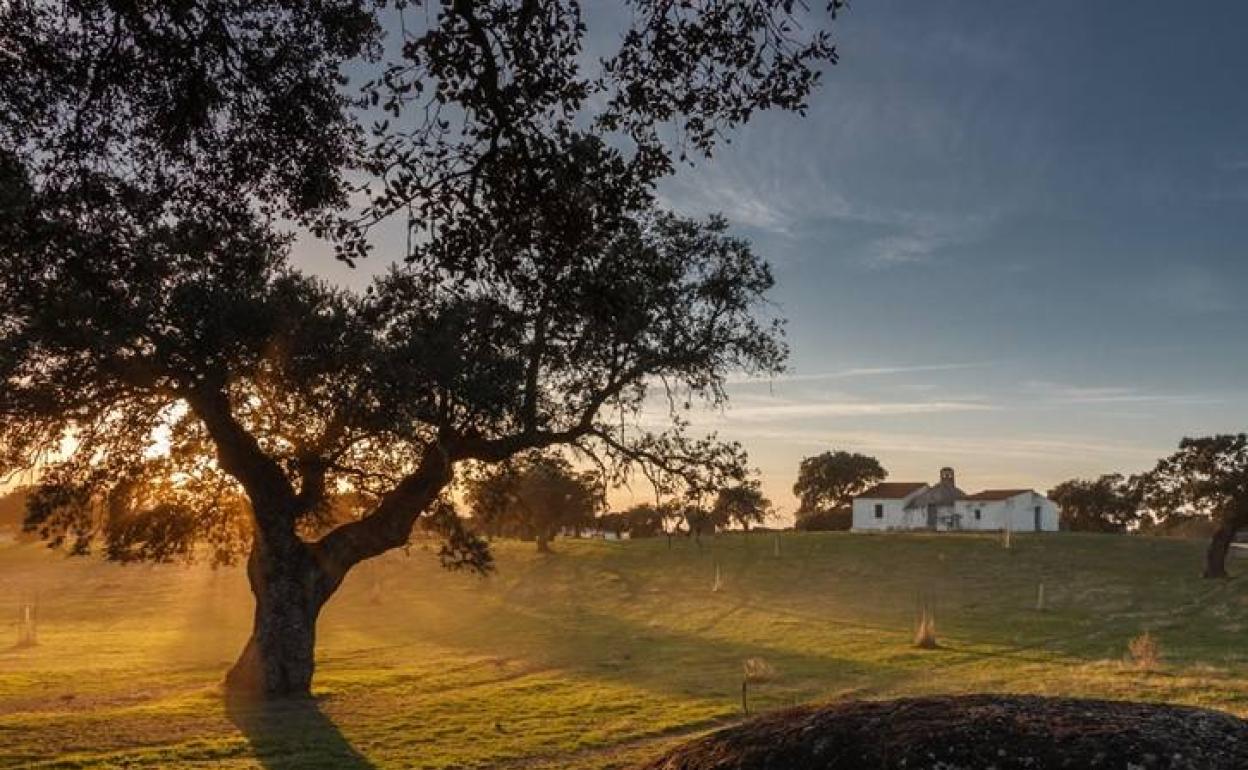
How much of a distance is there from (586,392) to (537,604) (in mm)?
39189

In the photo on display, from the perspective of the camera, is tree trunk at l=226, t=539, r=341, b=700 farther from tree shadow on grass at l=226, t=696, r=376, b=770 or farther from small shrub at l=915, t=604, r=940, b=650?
small shrub at l=915, t=604, r=940, b=650

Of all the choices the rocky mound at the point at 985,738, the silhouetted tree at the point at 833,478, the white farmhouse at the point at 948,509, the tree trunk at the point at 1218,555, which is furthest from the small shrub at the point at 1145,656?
the silhouetted tree at the point at 833,478

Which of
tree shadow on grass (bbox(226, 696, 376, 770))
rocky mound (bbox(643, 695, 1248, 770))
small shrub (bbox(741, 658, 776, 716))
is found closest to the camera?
rocky mound (bbox(643, 695, 1248, 770))

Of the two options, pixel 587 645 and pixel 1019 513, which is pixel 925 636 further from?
pixel 1019 513

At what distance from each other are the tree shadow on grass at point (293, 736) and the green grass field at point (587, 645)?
0.11 metres

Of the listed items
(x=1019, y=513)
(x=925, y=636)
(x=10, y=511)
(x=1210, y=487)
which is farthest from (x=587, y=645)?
(x=10, y=511)

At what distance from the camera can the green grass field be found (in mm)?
23656

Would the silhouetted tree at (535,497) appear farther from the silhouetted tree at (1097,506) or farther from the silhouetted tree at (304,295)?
the silhouetted tree at (1097,506)

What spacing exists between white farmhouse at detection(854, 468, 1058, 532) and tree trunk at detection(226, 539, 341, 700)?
10158 centimetres

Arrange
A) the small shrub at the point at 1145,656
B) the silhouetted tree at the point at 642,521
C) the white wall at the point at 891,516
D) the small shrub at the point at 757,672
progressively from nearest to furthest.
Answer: the small shrub at the point at 1145,656, the small shrub at the point at 757,672, the white wall at the point at 891,516, the silhouetted tree at the point at 642,521

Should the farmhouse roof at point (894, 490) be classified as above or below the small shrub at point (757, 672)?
above

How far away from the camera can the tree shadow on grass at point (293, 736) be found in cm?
2072

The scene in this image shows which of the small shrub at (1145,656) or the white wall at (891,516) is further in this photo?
the white wall at (891,516)

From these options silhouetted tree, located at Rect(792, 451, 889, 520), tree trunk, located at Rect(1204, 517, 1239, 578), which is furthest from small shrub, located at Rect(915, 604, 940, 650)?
silhouetted tree, located at Rect(792, 451, 889, 520)
